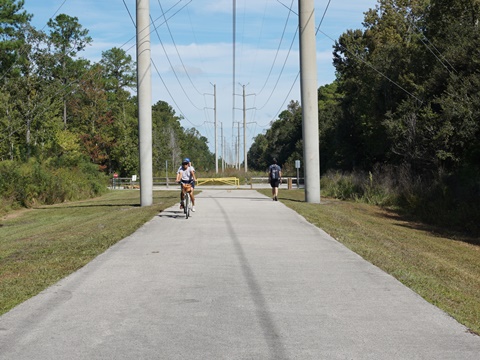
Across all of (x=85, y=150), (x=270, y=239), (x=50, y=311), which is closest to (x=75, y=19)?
(x=85, y=150)

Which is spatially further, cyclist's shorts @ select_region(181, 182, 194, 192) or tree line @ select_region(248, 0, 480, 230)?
tree line @ select_region(248, 0, 480, 230)

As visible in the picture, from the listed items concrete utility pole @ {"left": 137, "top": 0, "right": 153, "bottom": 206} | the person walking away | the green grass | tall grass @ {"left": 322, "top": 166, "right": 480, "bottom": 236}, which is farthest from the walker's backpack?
tall grass @ {"left": 322, "top": 166, "right": 480, "bottom": 236}

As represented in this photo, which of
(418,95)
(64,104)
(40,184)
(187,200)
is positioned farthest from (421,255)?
(64,104)

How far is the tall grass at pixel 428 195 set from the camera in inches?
924

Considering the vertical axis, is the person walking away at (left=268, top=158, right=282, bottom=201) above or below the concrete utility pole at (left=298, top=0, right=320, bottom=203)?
below

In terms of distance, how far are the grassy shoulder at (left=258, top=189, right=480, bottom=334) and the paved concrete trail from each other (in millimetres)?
403

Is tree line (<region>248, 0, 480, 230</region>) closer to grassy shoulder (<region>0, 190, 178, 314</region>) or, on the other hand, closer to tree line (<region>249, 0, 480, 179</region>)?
tree line (<region>249, 0, 480, 179</region>)

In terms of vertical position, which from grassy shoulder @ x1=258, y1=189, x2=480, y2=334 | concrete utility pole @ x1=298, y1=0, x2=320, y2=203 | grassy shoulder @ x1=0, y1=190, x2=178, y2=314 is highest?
concrete utility pole @ x1=298, y1=0, x2=320, y2=203

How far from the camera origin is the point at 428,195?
87.3ft

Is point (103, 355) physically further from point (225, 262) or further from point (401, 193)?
point (401, 193)

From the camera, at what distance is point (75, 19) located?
2756 inches

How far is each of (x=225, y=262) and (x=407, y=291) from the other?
10.8 ft

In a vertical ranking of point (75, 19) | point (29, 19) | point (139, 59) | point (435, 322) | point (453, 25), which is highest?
point (75, 19)

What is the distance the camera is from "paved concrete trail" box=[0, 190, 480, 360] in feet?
18.1
